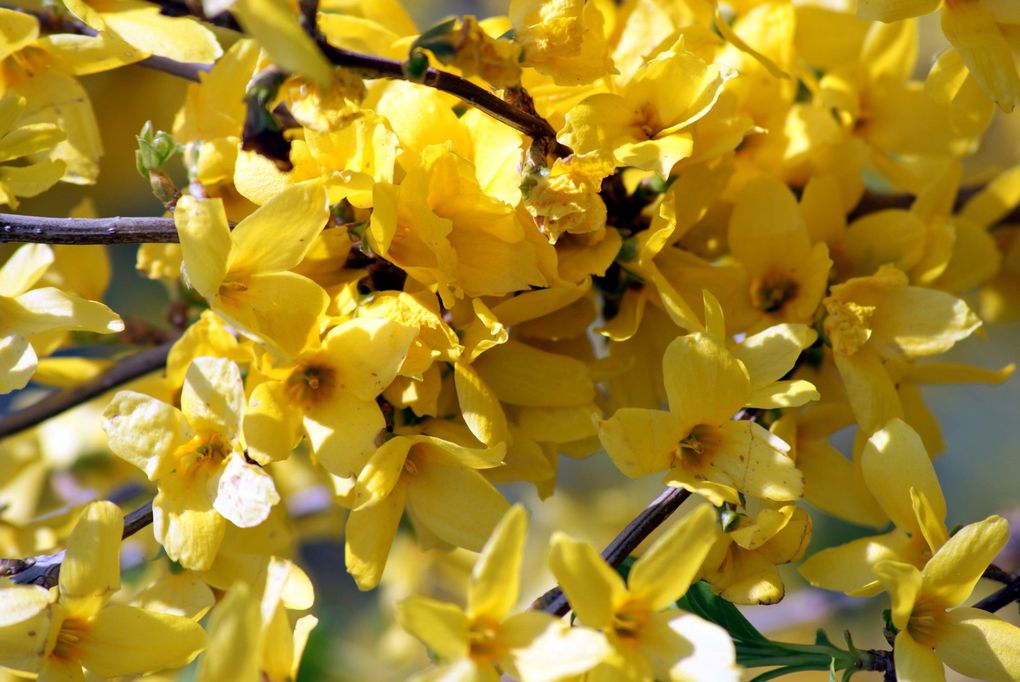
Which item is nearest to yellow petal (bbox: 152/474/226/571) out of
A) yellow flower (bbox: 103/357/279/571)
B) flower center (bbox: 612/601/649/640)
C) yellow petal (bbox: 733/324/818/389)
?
yellow flower (bbox: 103/357/279/571)

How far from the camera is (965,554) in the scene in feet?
2.38

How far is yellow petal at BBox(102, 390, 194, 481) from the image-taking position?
73 centimetres

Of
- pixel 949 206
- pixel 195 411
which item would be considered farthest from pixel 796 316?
pixel 195 411

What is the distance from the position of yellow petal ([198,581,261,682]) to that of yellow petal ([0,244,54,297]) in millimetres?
412

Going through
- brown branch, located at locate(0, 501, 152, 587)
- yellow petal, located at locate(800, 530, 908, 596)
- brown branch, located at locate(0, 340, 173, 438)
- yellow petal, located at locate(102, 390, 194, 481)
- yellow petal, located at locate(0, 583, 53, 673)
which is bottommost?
brown branch, located at locate(0, 340, 173, 438)

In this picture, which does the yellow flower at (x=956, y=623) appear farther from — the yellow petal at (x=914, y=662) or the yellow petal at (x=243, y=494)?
the yellow petal at (x=243, y=494)

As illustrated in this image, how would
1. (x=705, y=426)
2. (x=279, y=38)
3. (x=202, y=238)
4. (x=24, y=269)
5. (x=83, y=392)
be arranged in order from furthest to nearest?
1. (x=83, y=392)
2. (x=24, y=269)
3. (x=705, y=426)
4. (x=202, y=238)
5. (x=279, y=38)

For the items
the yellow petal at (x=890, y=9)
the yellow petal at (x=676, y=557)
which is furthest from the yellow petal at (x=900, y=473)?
the yellow petal at (x=890, y=9)

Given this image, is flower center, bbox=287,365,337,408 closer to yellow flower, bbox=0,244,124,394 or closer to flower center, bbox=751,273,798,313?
yellow flower, bbox=0,244,124,394

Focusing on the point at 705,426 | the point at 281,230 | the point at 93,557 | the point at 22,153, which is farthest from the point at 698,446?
the point at 22,153

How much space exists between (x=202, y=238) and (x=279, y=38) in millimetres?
164

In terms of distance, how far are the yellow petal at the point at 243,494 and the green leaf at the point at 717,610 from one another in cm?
36

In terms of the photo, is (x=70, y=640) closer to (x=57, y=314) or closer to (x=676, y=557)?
(x=57, y=314)

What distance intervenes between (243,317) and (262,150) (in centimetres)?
12
